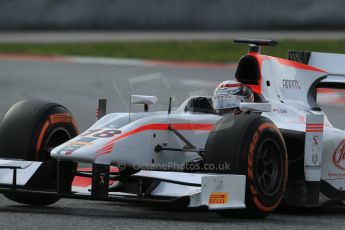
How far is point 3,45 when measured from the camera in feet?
80.6

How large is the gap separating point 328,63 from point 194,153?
2.04 m

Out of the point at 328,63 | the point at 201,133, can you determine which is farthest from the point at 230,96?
the point at 328,63

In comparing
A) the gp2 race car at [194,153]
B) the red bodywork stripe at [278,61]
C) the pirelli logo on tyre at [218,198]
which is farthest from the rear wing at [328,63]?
the pirelli logo on tyre at [218,198]

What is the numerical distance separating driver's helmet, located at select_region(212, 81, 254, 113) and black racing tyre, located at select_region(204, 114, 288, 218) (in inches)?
28.2

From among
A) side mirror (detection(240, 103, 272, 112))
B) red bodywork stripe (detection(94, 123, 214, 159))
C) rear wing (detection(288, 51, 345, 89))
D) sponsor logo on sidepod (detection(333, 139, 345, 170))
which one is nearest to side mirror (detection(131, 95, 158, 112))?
red bodywork stripe (detection(94, 123, 214, 159))

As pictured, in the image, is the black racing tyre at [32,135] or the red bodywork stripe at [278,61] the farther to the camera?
the red bodywork stripe at [278,61]

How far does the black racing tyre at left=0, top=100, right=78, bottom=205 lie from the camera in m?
7.33

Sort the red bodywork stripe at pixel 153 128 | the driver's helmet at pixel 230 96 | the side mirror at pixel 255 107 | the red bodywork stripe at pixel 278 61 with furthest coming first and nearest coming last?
the red bodywork stripe at pixel 278 61 < the driver's helmet at pixel 230 96 < the side mirror at pixel 255 107 < the red bodywork stripe at pixel 153 128

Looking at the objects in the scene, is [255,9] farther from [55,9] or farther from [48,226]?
[48,226]

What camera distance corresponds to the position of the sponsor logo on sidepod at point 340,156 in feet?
25.6

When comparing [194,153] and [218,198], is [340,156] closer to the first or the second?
[194,153]

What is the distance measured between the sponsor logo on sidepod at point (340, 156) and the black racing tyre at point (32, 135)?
7.17 ft

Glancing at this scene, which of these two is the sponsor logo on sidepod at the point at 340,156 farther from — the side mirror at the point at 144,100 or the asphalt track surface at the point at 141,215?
the side mirror at the point at 144,100

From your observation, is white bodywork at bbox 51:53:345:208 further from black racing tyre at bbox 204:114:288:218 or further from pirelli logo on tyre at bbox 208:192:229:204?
black racing tyre at bbox 204:114:288:218
